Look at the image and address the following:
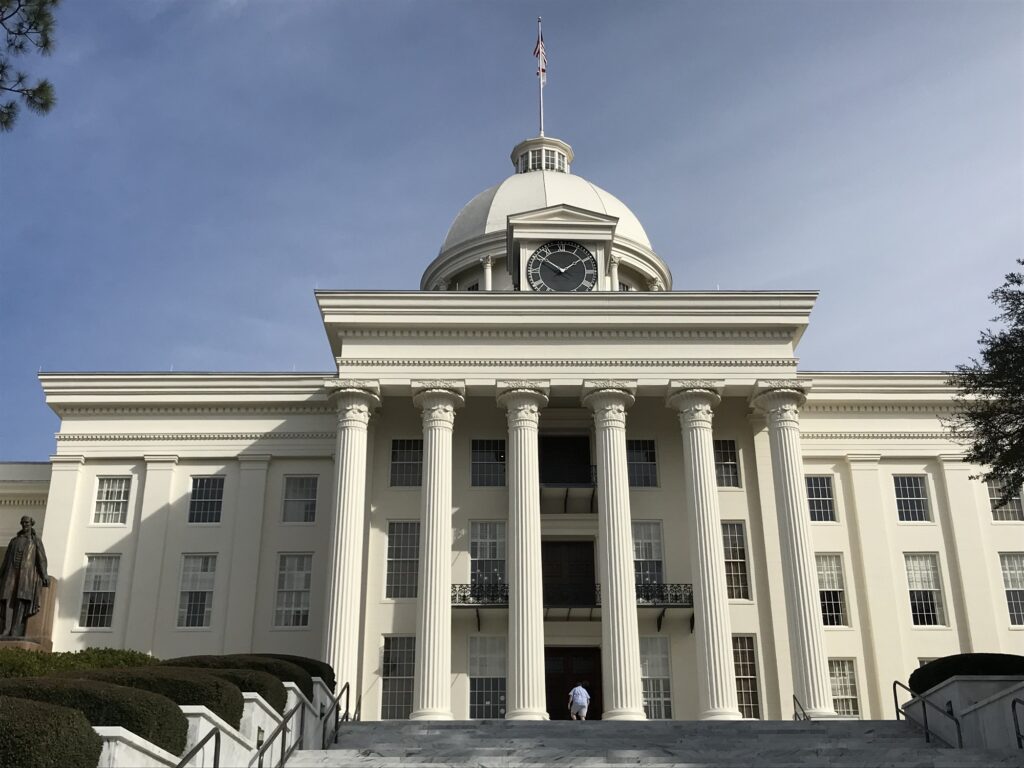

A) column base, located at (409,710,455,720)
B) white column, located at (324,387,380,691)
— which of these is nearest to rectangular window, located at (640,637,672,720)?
column base, located at (409,710,455,720)

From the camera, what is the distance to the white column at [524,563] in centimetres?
2903

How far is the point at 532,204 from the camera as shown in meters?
49.2

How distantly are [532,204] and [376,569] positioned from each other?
69.8ft

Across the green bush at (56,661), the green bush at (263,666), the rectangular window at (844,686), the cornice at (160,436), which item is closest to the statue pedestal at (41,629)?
the green bush at (56,661)

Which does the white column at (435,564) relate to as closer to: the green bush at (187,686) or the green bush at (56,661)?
the green bush at (56,661)

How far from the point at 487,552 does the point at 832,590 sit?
11097mm

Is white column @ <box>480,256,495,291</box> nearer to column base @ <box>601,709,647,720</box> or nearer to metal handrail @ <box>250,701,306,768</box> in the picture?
column base @ <box>601,709,647,720</box>

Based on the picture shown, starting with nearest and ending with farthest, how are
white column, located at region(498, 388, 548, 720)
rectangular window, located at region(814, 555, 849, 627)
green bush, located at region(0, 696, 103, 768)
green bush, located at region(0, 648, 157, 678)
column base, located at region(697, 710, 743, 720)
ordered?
1. green bush, located at region(0, 696, 103, 768)
2. green bush, located at region(0, 648, 157, 678)
3. column base, located at region(697, 710, 743, 720)
4. white column, located at region(498, 388, 548, 720)
5. rectangular window, located at region(814, 555, 849, 627)

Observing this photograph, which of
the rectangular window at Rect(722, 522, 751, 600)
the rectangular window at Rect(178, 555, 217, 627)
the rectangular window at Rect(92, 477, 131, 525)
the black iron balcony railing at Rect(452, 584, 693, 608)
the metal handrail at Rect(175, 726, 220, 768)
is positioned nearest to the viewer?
the metal handrail at Rect(175, 726, 220, 768)

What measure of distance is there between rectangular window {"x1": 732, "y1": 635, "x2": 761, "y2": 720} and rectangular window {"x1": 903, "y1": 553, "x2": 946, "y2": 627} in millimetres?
5792

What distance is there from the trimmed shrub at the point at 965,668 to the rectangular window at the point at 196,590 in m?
21.2

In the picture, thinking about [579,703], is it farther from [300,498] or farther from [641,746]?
[300,498]

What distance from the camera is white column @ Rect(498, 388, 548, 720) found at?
2903cm

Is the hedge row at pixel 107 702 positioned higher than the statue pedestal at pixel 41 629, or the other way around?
the statue pedestal at pixel 41 629
